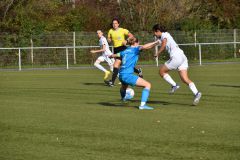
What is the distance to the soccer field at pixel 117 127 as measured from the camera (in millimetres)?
10281

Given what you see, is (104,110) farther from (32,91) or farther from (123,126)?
(32,91)

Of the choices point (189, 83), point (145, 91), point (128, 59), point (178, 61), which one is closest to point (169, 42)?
point (178, 61)

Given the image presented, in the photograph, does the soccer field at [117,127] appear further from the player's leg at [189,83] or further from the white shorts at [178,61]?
the white shorts at [178,61]

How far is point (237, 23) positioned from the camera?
54.4 metres

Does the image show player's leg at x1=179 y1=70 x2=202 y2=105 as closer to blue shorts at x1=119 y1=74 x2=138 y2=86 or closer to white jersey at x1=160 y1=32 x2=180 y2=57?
white jersey at x1=160 y1=32 x2=180 y2=57

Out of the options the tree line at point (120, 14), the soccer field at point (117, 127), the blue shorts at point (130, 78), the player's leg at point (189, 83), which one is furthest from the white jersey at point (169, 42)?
the tree line at point (120, 14)

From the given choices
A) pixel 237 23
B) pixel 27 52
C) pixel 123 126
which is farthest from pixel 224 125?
pixel 237 23

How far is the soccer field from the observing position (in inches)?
405

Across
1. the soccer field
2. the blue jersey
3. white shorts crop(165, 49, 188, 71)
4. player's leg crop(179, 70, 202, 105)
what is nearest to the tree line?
the soccer field

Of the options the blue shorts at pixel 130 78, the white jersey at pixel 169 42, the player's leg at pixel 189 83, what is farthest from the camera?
the white jersey at pixel 169 42

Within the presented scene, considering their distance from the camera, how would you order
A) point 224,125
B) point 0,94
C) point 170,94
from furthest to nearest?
point 0,94
point 170,94
point 224,125

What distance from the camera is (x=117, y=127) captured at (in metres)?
13.1

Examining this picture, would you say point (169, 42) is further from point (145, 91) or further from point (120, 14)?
point (120, 14)

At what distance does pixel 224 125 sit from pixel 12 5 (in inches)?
1475
